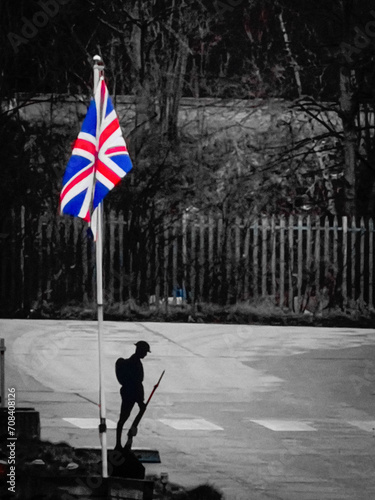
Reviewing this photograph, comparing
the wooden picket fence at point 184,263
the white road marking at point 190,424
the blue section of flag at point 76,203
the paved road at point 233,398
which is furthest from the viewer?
the wooden picket fence at point 184,263

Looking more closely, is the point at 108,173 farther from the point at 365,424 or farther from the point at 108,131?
the point at 365,424

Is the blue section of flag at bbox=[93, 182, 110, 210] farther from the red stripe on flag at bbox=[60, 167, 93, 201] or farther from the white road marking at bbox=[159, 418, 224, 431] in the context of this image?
the white road marking at bbox=[159, 418, 224, 431]

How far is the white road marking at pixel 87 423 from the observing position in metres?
13.5

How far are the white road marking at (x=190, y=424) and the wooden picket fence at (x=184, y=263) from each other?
34.8 ft

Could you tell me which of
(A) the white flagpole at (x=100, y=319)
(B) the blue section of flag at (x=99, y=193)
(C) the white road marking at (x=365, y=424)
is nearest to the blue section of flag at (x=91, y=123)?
(A) the white flagpole at (x=100, y=319)

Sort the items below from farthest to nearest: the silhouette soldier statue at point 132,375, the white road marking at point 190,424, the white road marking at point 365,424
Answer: the white road marking at point 365,424
the white road marking at point 190,424
the silhouette soldier statue at point 132,375

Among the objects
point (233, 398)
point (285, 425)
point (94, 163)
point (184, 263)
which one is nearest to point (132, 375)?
point (94, 163)

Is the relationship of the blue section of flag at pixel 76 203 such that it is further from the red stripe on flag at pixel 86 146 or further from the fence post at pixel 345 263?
the fence post at pixel 345 263

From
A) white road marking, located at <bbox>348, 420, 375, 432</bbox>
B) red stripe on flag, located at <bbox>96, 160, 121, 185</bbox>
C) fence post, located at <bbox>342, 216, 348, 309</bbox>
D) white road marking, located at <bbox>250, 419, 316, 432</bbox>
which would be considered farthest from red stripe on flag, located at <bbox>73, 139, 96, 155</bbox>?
fence post, located at <bbox>342, 216, 348, 309</bbox>

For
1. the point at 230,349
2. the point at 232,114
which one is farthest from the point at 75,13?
the point at 230,349

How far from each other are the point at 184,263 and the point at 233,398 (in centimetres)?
940

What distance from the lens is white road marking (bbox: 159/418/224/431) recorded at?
1338 cm

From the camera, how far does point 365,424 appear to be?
13.9 m

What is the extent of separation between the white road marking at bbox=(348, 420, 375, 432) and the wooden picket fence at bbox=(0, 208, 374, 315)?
34.2 feet
